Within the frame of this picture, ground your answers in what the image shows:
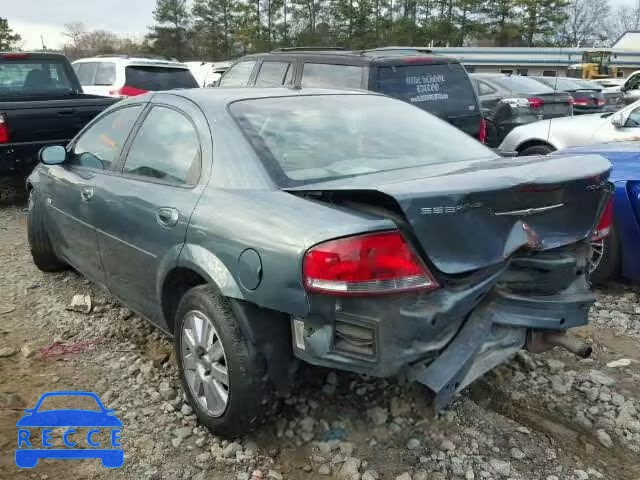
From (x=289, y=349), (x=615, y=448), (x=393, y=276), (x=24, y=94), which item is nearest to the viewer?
(x=393, y=276)

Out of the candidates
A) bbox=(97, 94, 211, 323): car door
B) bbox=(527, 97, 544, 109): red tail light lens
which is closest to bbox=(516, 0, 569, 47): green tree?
bbox=(527, 97, 544, 109): red tail light lens

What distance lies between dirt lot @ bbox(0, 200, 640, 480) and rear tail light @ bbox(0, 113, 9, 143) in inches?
138

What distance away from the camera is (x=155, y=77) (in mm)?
11430

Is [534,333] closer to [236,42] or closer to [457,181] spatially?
[457,181]

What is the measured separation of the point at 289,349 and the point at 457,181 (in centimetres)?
99

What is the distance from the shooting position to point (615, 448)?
2781mm

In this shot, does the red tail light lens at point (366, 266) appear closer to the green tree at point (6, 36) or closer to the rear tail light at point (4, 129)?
the rear tail light at point (4, 129)

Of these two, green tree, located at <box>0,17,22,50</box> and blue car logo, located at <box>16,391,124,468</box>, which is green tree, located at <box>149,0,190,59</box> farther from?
blue car logo, located at <box>16,391,124,468</box>

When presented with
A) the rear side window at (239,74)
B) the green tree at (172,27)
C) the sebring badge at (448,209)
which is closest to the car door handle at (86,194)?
the sebring badge at (448,209)

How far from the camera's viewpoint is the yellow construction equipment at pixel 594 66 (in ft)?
103

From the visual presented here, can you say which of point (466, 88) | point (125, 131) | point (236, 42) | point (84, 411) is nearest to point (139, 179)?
point (125, 131)

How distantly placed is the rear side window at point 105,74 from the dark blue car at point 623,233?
9529mm

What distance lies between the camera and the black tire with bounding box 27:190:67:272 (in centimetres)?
476

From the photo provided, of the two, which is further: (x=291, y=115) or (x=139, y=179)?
(x=139, y=179)
